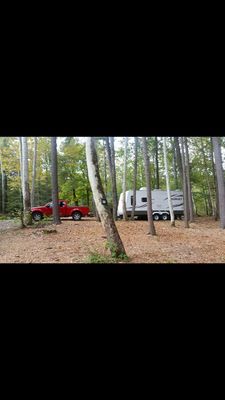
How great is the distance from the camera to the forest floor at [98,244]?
435cm

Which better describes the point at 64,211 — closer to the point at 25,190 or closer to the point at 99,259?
the point at 25,190

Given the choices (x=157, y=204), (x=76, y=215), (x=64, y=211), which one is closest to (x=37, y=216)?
(x=64, y=211)

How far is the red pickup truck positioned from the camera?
251 inches

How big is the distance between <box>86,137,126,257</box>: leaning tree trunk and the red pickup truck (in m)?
2.65

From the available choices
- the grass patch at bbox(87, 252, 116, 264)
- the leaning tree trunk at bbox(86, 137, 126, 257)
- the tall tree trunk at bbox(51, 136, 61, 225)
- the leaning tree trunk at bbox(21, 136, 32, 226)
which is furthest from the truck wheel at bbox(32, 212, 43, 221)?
the leaning tree trunk at bbox(86, 137, 126, 257)

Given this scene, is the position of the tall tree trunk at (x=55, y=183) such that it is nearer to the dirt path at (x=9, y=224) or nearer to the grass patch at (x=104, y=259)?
the dirt path at (x=9, y=224)

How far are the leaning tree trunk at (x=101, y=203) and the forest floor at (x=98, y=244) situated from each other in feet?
0.75

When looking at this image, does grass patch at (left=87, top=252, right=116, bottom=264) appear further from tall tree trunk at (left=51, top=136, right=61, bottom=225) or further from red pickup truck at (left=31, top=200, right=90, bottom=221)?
red pickup truck at (left=31, top=200, right=90, bottom=221)

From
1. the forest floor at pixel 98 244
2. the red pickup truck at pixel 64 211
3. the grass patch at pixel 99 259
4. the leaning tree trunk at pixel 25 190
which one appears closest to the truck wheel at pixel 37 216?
the red pickup truck at pixel 64 211

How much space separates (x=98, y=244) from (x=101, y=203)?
34.0 inches
